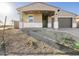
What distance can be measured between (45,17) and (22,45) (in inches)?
39.5

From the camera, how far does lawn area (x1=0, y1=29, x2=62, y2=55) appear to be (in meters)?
7.78

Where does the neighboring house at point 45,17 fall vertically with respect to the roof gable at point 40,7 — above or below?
below

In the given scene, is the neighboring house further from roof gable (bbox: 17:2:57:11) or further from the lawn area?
the lawn area

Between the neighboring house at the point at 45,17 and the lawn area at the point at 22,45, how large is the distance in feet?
1.11

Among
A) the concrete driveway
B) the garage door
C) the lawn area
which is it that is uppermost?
the garage door

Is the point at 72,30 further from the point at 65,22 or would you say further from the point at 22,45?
the point at 22,45

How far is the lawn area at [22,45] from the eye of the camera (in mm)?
7777

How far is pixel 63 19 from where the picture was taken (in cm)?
792

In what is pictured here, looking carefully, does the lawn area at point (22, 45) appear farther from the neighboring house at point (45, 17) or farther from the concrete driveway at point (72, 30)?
the concrete driveway at point (72, 30)

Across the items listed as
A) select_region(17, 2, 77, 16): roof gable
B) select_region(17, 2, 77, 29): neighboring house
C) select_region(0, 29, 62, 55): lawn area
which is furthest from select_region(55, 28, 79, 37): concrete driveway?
select_region(0, 29, 62, 55): lawn area

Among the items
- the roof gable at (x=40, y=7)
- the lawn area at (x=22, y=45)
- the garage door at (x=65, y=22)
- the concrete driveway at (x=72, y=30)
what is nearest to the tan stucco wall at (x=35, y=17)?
the roof gable at (x=40, y=7)

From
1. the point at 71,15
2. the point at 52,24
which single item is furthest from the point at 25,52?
the point at 71,15

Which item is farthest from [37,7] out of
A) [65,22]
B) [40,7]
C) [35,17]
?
[65,22]

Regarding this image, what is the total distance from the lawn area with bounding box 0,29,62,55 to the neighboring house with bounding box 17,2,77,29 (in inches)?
13.3
